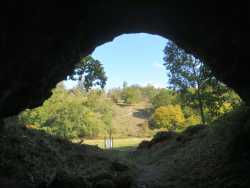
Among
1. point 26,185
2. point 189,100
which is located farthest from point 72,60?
point 189,100

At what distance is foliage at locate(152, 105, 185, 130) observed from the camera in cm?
4181

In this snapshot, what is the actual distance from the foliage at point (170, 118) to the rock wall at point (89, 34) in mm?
30956

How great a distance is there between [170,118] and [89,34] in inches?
1365

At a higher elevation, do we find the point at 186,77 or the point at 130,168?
the point at 186,77

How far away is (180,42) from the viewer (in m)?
11.4

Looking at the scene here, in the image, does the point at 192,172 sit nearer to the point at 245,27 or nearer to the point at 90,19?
the point at 245,27

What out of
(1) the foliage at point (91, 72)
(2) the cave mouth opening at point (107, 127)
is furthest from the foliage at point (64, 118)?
(1) the foliage at point (91, 72)

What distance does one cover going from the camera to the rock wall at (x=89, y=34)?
730 centimetres

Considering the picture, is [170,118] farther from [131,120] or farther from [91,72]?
[91,72]

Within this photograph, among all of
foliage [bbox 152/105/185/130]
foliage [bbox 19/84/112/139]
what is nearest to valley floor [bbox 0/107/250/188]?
foliage [bbox 19/84/112/139]

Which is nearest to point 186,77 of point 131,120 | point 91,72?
point 91,72

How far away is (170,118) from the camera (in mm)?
43281

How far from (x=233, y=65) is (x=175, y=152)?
9.01 m

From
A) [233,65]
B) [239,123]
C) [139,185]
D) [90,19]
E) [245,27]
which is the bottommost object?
[139,185]
